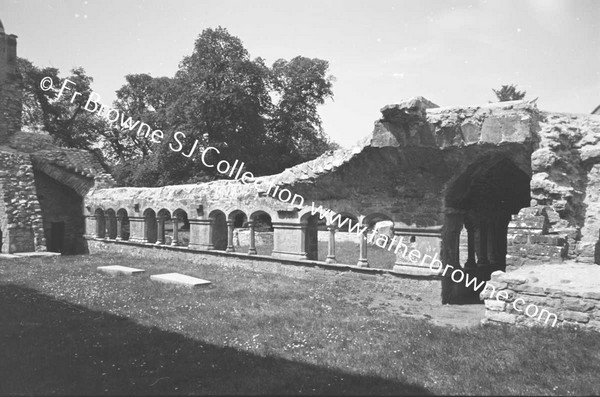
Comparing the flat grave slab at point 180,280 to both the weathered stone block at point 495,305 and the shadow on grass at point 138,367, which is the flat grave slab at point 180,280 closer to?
the shadow on grass at point 138,367

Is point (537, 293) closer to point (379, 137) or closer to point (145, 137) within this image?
point (379, 137)

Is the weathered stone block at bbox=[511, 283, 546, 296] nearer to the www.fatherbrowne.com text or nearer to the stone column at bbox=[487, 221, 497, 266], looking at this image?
the www.fatherbrowne.com text

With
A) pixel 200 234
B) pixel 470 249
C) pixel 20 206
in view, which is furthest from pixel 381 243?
pixel 20 206

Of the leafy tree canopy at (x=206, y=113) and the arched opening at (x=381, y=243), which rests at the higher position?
the leafy tree canopy at (x=206, y=113)

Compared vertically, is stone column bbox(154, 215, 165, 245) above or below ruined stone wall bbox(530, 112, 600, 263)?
below

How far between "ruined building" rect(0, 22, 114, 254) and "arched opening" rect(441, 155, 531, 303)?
50.8 ft

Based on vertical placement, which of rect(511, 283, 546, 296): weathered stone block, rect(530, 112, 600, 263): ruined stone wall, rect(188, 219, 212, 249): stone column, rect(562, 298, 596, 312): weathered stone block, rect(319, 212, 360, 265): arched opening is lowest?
rect(319, 212, 360, 265): arched opening

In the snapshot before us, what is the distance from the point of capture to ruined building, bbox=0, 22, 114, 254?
17.2 meters

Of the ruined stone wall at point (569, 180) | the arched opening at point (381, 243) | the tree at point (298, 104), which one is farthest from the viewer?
the tree at point (298, 104)

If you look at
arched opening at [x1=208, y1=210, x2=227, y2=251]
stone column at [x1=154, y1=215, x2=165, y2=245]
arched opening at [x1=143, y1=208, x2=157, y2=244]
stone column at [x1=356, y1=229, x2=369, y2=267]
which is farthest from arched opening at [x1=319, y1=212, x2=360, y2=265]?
arched opening at [x1=143, y1=208, x2=157, y2=244]

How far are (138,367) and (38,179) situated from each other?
59.1ft

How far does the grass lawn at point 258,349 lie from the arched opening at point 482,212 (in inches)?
112

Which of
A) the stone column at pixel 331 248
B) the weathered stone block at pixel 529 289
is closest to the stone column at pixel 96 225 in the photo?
the stone column at pixel 331 248

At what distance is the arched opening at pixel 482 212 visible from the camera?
1002cm
